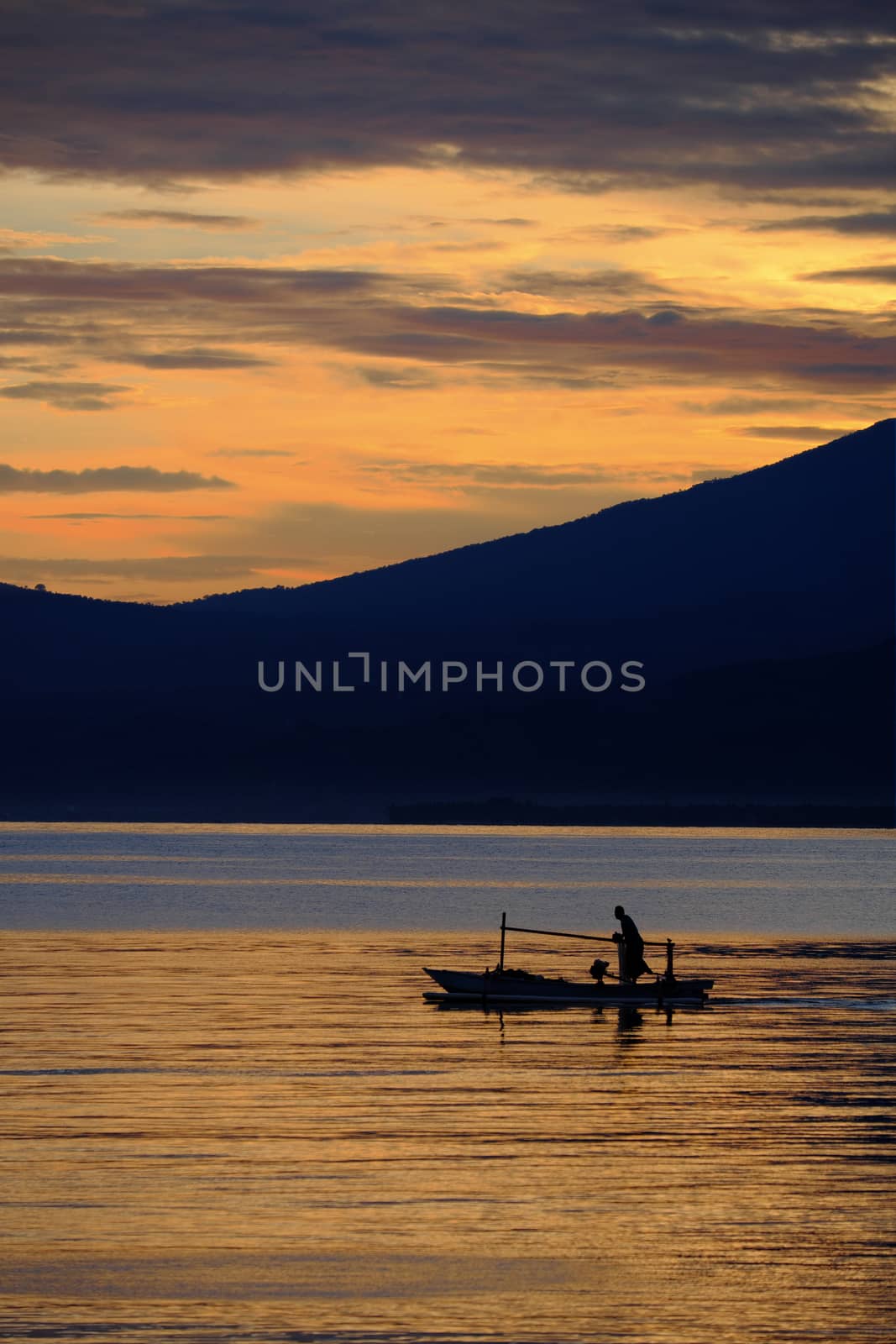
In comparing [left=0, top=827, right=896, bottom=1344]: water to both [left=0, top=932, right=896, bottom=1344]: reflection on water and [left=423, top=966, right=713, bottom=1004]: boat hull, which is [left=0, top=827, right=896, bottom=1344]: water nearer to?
[left=0, top=932, right=896, bottom=1344]: reflection on water

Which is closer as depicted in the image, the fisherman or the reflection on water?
the reflection on water

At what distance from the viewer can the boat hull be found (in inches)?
1842

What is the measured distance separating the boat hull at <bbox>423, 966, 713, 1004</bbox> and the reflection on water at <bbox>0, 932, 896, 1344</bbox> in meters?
0.46

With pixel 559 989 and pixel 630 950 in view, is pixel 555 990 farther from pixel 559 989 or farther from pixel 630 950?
pixel 630 950

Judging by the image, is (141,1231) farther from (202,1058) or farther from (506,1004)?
(506,1004)


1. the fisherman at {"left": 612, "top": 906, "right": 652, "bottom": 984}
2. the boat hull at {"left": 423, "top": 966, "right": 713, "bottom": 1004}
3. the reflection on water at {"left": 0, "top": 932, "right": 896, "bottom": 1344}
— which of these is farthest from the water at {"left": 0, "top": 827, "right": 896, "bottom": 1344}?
the fisherman at {"left": 612, "top": 906, "right": 652, "bottom": 984}

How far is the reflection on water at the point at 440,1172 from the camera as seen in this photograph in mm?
19984

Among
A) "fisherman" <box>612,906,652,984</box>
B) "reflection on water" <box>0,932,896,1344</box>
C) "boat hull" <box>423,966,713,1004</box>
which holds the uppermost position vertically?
"fisherman" <box>612,906,652,984</box>

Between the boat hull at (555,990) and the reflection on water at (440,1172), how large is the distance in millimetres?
458

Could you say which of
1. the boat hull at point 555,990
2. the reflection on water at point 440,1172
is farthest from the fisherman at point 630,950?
the reflection on water at point 440,1172

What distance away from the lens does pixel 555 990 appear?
47.3 m

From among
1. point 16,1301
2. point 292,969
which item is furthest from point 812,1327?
point 292,969

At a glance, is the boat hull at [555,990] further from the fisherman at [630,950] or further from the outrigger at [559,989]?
the fisherman at [630,950]

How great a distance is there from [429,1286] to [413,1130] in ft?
27.6
